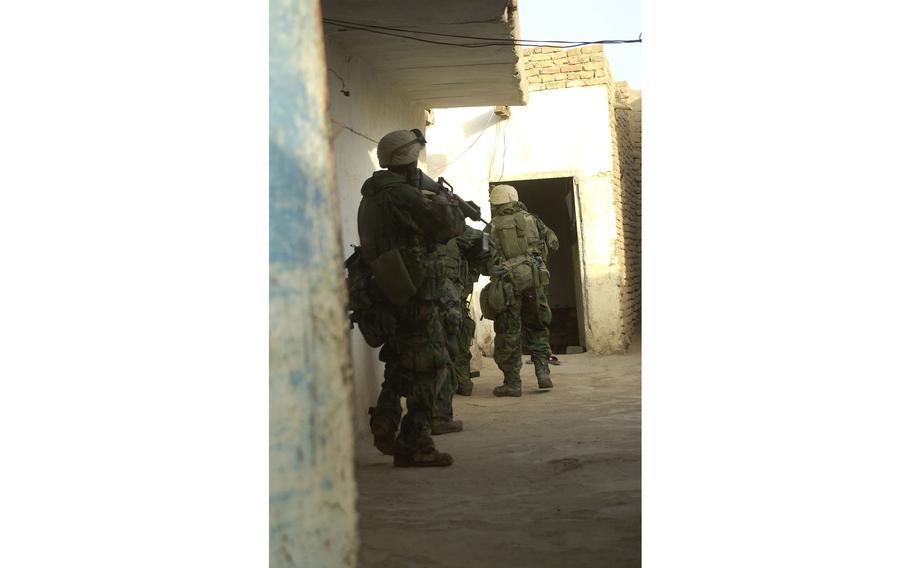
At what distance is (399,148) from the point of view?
4.99 metres

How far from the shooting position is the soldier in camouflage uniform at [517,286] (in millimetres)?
7777

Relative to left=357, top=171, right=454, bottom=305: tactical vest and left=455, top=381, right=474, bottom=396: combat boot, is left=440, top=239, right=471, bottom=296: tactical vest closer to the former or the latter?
left=357, top=171, right=454, bottom=305: tactical vest

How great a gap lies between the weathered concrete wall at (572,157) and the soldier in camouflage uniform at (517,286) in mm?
2352

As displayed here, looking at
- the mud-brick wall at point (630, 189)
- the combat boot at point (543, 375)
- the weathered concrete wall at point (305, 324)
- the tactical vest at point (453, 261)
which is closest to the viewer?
the weathered concrete wall at point (305, 324)

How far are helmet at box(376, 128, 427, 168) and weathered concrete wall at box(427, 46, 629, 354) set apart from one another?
17.8 ft

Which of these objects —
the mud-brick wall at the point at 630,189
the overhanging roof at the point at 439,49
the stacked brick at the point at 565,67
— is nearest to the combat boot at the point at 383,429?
the overhanging roof at the point at 439,49

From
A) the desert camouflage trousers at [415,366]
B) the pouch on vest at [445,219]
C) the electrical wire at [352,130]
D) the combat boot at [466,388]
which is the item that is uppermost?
the electrical wire at [352,130]

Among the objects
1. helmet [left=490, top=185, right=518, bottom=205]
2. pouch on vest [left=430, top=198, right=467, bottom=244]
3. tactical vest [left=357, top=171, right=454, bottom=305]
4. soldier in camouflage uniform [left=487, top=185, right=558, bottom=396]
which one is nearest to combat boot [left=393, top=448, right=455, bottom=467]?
tactical vest [left=357, top=171, right=454, bottom=305]

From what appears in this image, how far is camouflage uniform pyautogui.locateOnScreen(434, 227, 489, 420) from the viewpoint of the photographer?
5.20m

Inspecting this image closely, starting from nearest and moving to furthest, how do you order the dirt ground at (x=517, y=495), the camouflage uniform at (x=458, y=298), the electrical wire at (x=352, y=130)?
the dirt ground at (x=517, y=495) < the camouflage uniform at (x=458, y=298) < the electrical wire at (x=352, y=130)

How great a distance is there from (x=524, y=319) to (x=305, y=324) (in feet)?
19.5

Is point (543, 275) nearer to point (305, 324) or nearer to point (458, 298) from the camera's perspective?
point (458, 298)

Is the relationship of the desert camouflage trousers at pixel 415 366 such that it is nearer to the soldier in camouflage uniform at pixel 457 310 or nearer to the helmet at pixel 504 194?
the soldier in camouflage uniform at pixel 457 310
